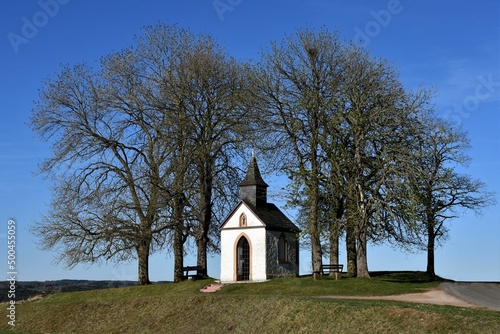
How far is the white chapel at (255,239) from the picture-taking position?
143ft

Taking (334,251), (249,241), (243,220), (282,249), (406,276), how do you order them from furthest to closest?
(406,276), (282,249), (243,220), (334,251), (249,241)

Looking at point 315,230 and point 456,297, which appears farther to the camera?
point 315,230

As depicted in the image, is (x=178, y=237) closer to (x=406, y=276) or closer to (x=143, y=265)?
(x=143, y=265)

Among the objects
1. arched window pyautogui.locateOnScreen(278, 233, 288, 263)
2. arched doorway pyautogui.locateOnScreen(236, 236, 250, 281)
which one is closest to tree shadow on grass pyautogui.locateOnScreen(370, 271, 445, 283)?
arched window pyautogui.locateOnScreen(278, 233, 288, 263)

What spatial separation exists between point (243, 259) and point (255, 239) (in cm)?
Result: 193

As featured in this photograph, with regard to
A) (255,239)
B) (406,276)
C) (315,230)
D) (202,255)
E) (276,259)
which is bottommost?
(406,276)

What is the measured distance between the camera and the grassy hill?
2403 cm

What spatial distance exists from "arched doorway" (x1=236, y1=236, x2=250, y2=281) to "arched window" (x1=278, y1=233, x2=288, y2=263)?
2.17m

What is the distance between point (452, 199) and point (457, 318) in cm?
2798

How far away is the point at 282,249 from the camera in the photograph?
147ft

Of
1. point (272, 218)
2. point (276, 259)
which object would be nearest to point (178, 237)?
point (272, 218)

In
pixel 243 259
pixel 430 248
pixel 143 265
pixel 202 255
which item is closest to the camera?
pixel 243 259

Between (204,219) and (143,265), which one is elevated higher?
(204,219)

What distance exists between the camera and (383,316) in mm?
24750
